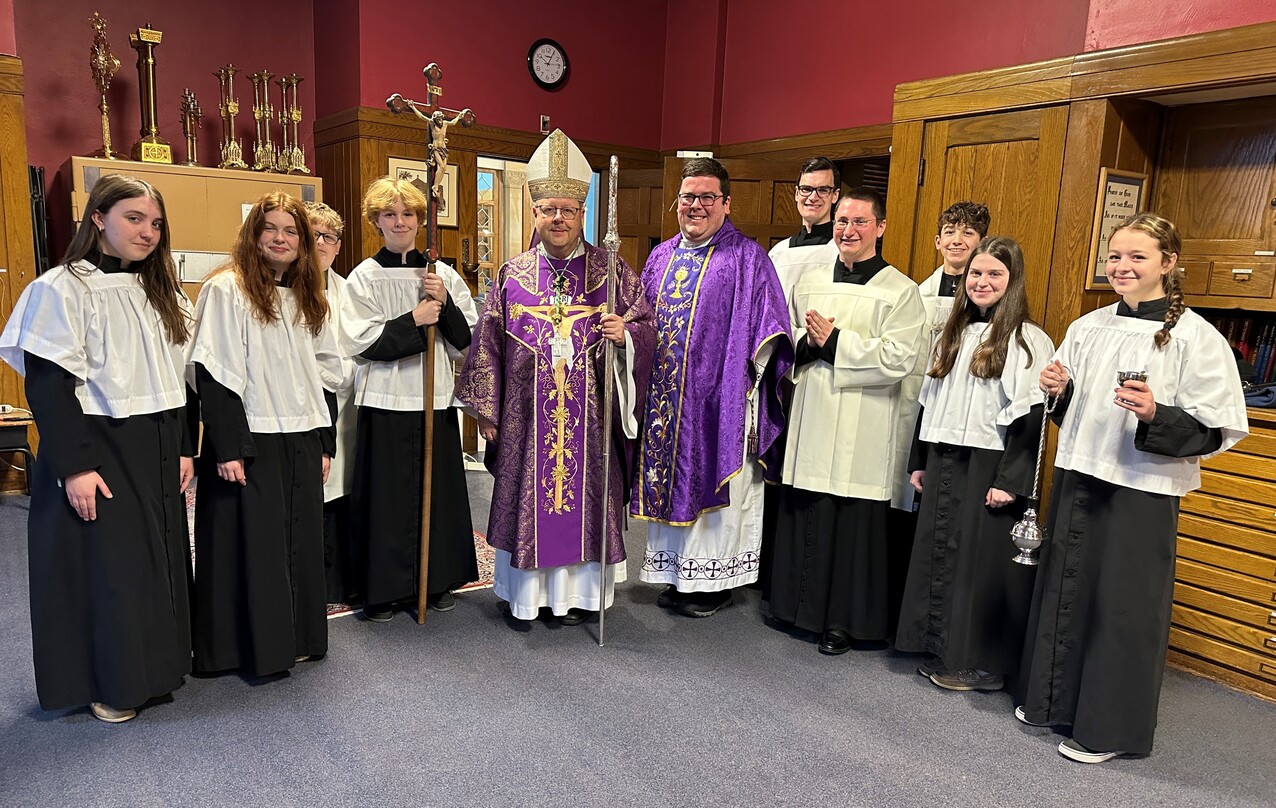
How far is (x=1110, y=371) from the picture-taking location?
2.58 m

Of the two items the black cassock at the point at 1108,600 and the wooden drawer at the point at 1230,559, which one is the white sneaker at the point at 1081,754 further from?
the wooden drawer at the point at 1230,559

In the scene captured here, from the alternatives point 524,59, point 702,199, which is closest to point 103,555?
point 702,199

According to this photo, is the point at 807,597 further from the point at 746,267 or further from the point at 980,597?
the point at 746,267

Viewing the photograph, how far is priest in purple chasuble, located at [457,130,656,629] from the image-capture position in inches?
129

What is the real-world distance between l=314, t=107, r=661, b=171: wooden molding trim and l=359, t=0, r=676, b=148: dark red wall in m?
0.09

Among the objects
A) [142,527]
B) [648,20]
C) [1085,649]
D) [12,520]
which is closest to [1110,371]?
[1085,649]

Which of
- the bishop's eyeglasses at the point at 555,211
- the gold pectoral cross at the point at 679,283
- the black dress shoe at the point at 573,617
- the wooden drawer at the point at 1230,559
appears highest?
the bishop's eyeglasses at the point at 555,211

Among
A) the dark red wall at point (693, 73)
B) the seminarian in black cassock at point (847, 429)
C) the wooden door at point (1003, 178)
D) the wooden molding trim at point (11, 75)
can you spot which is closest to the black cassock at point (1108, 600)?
the seminarian in black cassock at point (847, 429)

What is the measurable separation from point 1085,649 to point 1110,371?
850 millimetres

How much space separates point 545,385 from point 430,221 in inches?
28.4

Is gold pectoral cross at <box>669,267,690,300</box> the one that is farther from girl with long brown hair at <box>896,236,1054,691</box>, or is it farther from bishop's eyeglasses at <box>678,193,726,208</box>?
girl with long brown hair at <box>896,236,1054,691</box>

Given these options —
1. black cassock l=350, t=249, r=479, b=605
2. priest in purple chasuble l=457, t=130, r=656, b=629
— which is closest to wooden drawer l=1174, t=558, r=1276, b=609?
priest in purple chasuble l=457, t=130, r=656, b=629

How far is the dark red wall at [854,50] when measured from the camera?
5043 mm

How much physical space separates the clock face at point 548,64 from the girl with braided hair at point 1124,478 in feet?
16.9
